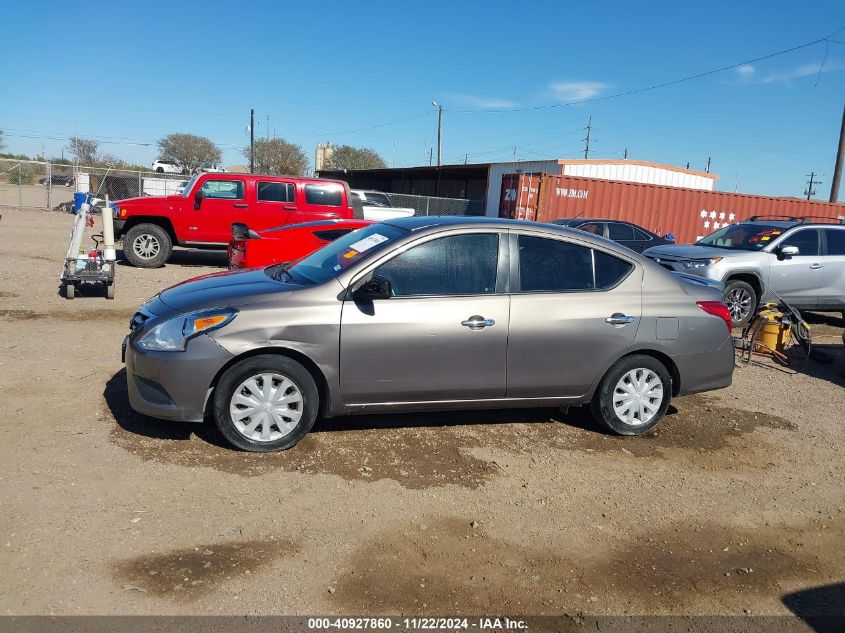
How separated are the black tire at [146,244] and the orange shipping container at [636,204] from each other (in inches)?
430

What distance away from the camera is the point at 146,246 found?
13.1m

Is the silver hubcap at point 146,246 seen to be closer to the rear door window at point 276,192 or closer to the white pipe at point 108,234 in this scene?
A: the rear door window at point 276,192

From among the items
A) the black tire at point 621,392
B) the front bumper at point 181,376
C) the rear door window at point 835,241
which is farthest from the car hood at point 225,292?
the rear door window at point 835,241

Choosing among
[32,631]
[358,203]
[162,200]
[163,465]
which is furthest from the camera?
[358,203]

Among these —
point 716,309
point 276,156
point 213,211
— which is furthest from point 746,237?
point 276,156

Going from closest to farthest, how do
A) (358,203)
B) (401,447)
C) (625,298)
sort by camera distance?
(401,447), (625,298), (358,203)

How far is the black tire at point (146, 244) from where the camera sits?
1297 centimetres

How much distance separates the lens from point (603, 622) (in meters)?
3.16

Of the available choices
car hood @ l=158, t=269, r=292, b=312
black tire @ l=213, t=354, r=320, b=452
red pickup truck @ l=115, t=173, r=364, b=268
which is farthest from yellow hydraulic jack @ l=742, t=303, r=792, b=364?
red pickup truck @ l=115, t=173, r=364, b=268

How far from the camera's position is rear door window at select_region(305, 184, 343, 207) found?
44.6ft

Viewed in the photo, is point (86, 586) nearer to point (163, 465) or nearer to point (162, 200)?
point (163, 465)

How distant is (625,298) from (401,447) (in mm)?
2077

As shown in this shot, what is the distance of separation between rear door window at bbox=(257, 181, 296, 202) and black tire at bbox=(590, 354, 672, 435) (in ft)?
31.1

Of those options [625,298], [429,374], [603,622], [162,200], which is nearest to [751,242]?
[625,298]
